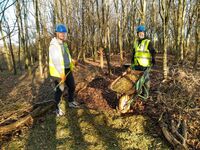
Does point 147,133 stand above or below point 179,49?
below

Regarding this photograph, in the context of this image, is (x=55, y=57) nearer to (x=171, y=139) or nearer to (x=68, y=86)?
(x=68, y=86)

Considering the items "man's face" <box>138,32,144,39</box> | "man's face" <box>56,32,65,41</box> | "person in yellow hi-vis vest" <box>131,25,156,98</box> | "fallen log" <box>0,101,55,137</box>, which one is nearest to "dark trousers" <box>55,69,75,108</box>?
"fallen log" <box>0,101,55,137</box>

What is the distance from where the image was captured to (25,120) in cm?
575

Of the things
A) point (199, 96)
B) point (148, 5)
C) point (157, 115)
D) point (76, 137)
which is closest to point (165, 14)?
point (199, 96)

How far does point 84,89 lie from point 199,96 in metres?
3.54

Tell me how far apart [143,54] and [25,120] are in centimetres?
341

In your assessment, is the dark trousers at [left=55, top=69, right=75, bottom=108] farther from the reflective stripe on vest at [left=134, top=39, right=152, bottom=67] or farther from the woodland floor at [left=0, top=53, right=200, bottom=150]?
the reflective stripe on vest at [left=134, top=39, right=152, bottom=67]

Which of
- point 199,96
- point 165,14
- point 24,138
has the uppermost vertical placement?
point 165,14

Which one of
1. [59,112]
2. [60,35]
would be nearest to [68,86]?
[59,112]

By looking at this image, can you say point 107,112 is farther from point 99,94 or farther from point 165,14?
point 165,14

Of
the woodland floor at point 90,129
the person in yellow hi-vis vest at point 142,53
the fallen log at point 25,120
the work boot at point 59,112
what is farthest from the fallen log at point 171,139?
the fallen log at point 25,120

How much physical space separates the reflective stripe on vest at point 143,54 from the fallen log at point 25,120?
102 inches

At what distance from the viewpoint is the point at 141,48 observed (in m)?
6.67

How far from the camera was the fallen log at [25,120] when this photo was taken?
214 inches
